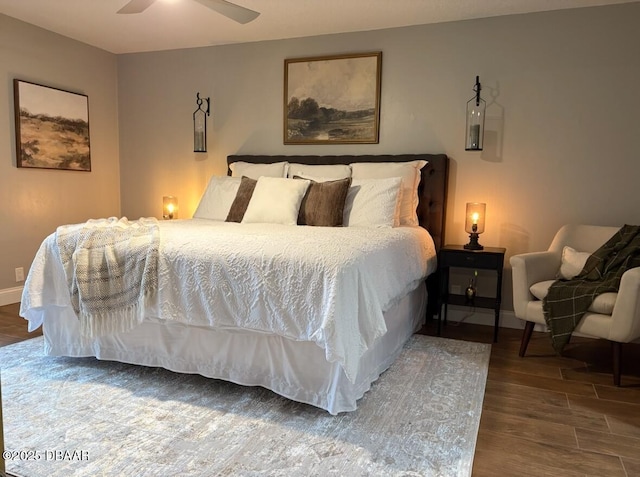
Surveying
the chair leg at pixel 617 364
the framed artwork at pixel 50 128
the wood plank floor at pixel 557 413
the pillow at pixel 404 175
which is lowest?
the wood plank floor at pixel 557 413

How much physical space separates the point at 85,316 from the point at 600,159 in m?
3.64

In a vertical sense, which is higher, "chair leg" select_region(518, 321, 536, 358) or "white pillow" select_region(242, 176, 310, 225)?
"white pillow" select_region(242, 176, 310, 225)

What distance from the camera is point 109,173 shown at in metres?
5.12

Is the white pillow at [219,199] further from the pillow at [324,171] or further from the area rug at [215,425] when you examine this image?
the area rug at [215,425]

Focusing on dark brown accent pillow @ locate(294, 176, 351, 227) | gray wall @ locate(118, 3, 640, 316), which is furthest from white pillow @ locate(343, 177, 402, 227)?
gray wall @ locate(118, 3, 640, 316)

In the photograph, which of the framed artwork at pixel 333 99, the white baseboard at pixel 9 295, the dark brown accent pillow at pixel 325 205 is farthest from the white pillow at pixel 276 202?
the white baseboard at pixel 9 295

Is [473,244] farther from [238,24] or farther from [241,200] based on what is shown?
[238,24]

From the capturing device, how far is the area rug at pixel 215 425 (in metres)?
1.78

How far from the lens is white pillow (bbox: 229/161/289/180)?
4.07 metres

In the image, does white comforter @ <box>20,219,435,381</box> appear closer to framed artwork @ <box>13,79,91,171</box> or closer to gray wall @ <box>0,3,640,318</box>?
gray wall @ <box>0,3,640,318</box>

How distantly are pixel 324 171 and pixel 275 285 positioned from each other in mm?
1888

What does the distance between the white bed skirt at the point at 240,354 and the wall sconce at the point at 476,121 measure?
1542mm

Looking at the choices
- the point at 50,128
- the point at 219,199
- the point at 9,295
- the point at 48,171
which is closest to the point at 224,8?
the point at 219,199

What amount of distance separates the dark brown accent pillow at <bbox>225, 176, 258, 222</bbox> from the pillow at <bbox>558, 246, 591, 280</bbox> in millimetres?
2320
